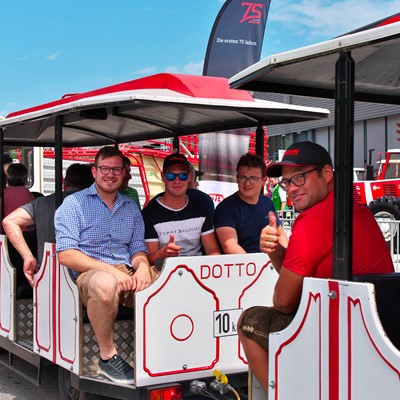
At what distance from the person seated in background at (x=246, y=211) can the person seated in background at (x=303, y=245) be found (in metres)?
1.35

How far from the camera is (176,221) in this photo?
4.57m

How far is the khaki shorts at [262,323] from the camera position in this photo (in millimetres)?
3082

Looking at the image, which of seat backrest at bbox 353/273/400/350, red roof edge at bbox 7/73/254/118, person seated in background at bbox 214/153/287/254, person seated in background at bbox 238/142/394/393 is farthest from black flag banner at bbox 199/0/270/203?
seat backrest at bbox 353/273/400/350

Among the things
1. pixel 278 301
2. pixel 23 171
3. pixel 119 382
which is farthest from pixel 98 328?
pixel 23 171

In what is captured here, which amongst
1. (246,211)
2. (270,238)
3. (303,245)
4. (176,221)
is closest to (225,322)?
(176,221)

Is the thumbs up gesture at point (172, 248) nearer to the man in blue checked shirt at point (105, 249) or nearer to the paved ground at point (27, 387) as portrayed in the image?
the man in blue checked shirt at point (105, 249)

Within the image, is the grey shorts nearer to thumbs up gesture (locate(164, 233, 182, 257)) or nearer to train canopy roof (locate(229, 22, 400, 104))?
thumbs up gesture (locate(164, 233, 182, 257))

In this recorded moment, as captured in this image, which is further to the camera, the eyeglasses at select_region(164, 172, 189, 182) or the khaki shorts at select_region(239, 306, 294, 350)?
the eyeglasses at select_region(164, 172, 189, 182)

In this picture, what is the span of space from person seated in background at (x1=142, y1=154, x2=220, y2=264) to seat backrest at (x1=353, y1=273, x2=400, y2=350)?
2.00m

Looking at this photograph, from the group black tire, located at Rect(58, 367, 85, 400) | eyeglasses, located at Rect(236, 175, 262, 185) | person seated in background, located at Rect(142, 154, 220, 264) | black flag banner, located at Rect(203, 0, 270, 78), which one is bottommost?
black tire, located at Rect(58, 367, 85, 400)

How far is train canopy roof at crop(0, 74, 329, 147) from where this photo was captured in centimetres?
402

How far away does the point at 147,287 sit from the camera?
3.77 m

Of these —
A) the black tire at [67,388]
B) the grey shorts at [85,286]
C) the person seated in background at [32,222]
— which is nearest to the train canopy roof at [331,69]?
the grey shorts at [85,286]

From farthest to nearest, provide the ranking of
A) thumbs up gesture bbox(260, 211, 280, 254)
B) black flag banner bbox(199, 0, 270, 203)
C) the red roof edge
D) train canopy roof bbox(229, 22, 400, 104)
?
black flag banner bbox(199, 0, 270, 203)
the red roof edge
thumbs up gesture bbox(260, 211, 280, 254)
train canopy roof bbox(229, 22, 400, 104)
